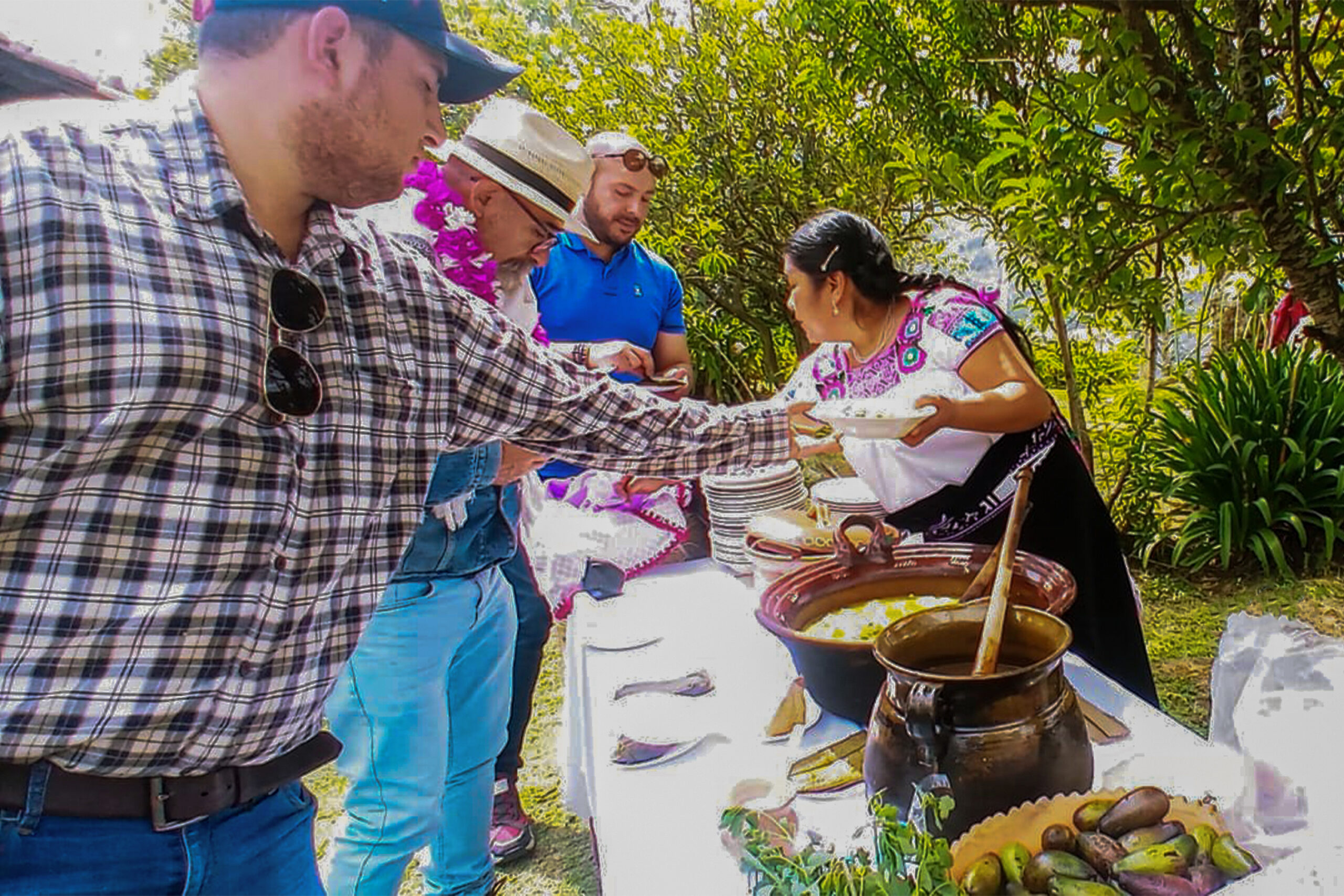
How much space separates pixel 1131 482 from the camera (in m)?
4.95

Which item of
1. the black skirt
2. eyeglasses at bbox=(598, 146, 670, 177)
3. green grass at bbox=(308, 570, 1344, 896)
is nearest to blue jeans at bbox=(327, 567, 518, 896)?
green grass at bbox=(308, 570, 1344, 896)

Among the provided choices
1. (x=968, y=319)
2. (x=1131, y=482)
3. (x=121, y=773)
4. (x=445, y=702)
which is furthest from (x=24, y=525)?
(x=1131, y=482)

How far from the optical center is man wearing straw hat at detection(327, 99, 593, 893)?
184 centimetres

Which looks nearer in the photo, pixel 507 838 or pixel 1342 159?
pixel 1342 159

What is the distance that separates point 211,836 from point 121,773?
16 cm

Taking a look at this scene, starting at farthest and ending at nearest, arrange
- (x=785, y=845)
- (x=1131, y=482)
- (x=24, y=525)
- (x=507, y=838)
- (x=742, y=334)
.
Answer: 1. (x=742, y=334)
2. (x=1131, y=482)
3. (x=507, y=838)
4. (x=785, y=845)
5. (x=24, y=525)

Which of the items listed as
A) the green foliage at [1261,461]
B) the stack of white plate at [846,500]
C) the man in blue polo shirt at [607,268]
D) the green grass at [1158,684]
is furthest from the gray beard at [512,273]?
the green foliage at [1261,461]

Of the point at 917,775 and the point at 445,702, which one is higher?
the point at 917,775

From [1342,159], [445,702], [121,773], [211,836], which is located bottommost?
[445,702]

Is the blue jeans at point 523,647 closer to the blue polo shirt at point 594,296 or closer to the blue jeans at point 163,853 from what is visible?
the blue polo shirt at point 594,296

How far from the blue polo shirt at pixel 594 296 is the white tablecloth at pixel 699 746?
1132 mm

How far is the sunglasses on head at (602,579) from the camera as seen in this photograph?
8.23 ft

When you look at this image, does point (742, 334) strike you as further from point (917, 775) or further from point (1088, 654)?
point (917, 775)

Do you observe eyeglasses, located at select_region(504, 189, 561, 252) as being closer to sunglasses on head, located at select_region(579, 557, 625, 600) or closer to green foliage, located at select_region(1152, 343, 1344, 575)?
sunglasses on head, located at select_region(579, 557, 625, 600)
